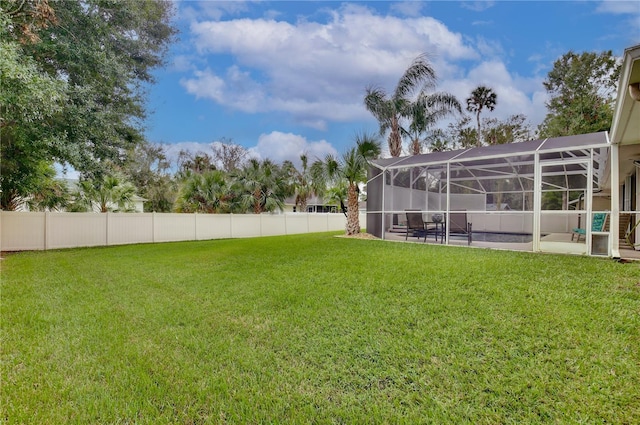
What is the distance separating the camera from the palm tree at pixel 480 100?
77.9 ft

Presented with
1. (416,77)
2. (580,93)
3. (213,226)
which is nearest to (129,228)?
(213,226)

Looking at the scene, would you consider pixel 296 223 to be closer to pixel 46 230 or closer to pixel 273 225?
Result: pixel 273 225

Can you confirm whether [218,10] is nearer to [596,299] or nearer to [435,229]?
[435,229]

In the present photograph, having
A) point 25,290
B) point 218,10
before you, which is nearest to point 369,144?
point 218,10

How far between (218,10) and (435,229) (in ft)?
35.3

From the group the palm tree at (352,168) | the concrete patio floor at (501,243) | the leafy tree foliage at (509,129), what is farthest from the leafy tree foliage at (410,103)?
the leafy tree foliage at (509,129)

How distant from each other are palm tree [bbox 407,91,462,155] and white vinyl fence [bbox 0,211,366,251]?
375 inches

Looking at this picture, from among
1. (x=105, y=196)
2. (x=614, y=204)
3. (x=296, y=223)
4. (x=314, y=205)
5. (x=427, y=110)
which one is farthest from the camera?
(x=314, y=205)

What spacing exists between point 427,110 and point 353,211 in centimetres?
903

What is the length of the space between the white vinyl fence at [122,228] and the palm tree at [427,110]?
375 inches

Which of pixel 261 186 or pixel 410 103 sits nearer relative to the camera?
pixel 410 103

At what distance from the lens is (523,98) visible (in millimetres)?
22781

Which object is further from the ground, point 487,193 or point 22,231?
point 487,193

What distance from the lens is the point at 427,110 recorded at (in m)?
18.2
